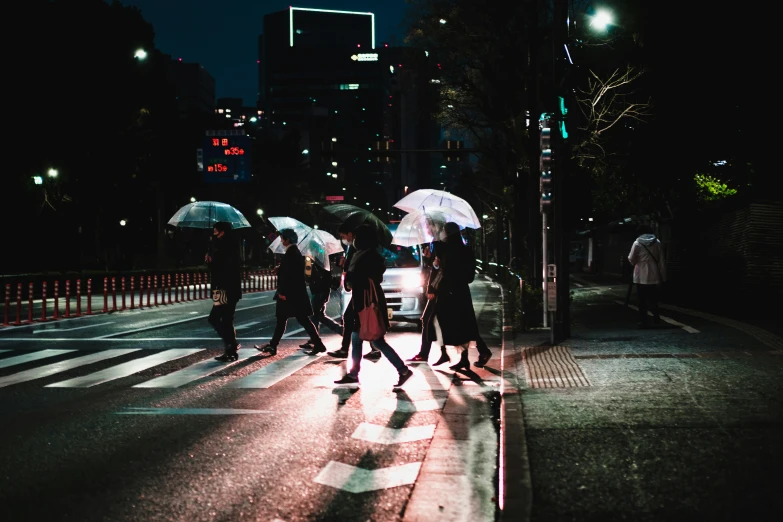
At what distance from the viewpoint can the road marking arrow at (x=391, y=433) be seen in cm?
703

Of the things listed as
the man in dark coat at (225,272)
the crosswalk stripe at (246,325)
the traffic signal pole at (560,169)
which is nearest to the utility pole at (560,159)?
the traffic signal pole at (560,169)

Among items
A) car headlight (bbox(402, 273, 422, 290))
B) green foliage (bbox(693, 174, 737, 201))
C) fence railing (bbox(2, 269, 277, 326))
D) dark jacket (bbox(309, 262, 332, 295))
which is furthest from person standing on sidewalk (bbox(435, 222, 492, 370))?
green foliage (bbox(693, 174, 737, 201))

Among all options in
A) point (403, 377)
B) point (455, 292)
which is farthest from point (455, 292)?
point (403, 377)

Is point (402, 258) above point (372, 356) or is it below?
above

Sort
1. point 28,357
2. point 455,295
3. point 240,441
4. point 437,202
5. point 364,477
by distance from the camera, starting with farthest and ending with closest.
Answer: point 437,202
point 28,357
point 455,295
point 240,441
point 364,477

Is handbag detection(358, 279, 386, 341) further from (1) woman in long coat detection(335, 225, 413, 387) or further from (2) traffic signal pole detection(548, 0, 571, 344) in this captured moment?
(2) traffic signal pole detection(548, 0, 571, 344)

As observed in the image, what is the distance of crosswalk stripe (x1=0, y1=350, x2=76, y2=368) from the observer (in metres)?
12.4

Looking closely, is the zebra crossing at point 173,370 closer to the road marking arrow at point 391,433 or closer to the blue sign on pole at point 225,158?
the road marking arrow at point 391,433

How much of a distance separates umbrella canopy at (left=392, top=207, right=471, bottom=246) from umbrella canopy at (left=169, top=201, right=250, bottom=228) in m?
4.55

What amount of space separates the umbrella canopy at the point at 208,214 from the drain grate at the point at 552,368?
7.73 meters

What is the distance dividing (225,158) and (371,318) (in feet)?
118

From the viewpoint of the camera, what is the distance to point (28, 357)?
13.1m

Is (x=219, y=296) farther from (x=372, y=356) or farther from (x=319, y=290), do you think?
(x=372, y=356)

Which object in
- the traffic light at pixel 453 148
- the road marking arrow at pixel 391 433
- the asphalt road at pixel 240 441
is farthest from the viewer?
the traffic light at pixel 453 148
